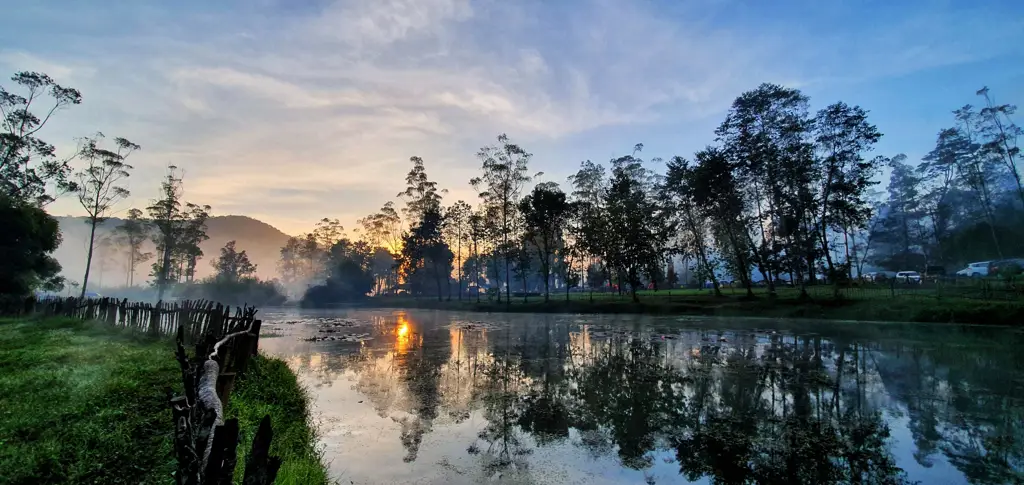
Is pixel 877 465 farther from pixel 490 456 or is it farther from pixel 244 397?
pixel 244 397

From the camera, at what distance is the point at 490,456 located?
6.88 m

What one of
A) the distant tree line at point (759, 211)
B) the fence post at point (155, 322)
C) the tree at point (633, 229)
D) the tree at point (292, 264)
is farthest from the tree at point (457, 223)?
the tree at point (292, 264)

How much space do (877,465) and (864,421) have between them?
2337mm

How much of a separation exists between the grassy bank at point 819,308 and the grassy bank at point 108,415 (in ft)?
102

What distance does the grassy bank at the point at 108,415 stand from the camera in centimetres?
479

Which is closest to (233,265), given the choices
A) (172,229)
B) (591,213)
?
(172,229)

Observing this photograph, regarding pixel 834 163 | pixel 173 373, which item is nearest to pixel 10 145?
pixel 173 373

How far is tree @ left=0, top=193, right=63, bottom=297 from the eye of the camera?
956 inches

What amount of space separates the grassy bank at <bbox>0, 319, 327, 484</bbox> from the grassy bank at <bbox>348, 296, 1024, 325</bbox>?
102 ft

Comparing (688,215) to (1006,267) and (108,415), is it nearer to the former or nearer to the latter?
(1006,267)

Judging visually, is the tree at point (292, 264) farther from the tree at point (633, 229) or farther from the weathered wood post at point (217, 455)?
the weathered wood post at point (217, 455)

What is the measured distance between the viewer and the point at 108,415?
20.8ft

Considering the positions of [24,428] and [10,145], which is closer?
[24,428]

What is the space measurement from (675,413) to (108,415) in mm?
9248
